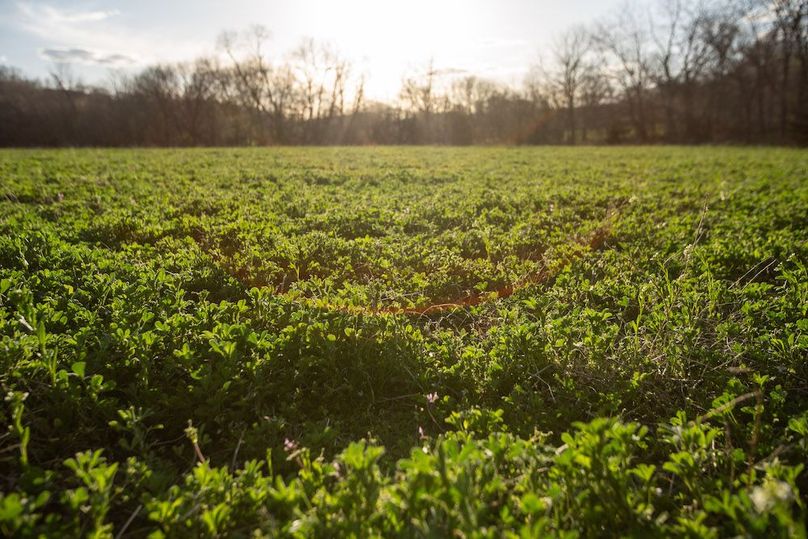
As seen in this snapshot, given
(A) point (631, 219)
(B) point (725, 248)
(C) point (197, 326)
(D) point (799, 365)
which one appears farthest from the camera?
(A) point (631, 219)

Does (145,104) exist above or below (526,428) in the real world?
above

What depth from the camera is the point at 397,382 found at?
3.54 metres

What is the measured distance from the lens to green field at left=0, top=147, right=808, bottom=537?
2098mm

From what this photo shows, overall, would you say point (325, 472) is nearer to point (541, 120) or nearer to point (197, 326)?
point (197, 326)

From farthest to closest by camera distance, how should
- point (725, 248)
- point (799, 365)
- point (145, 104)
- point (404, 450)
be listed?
1. point (145, 104)
2. point (725, 248)
3. point (799, 365)
4. point (404, 450)

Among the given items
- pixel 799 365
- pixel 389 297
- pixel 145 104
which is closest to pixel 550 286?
pixel 389 297

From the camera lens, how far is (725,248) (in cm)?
594

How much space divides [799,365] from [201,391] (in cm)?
409

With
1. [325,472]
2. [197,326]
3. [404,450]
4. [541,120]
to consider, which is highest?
[541,120]

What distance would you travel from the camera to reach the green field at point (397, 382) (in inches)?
82.6

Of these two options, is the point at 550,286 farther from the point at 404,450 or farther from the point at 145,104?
the point at 145,104

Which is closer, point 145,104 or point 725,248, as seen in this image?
point 725,248

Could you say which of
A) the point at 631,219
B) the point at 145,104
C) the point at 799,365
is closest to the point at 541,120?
the point at 145,104

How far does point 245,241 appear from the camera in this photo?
654 centimetres
